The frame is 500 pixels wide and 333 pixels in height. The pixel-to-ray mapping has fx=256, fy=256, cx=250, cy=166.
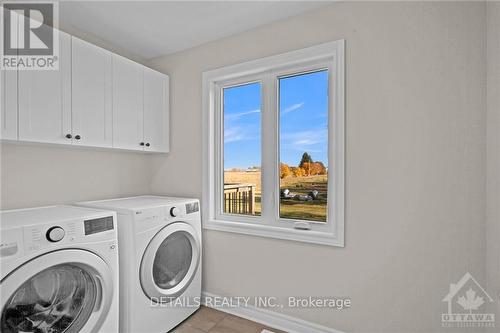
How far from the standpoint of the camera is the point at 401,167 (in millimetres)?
1602

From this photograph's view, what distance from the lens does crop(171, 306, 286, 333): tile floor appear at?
1972mm

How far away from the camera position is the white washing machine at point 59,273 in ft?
3.87

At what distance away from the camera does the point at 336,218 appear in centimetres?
179

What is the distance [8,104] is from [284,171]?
6.02 feet

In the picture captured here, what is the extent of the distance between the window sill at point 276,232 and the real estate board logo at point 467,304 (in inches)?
25.6

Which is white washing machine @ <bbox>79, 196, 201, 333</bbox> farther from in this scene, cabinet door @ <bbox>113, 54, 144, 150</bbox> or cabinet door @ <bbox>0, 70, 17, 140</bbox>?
cabinet door @ <bbox>0, 70, 17, 140</bbox>

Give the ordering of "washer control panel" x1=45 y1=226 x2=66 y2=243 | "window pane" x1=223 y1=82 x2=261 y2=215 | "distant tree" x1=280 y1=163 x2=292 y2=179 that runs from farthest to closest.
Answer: "window pane" x1=223 y1=82 x2=261 y2=215, "distant tree" x1=280 y1=163 x2=292 y2=179, "washer control panel" x1=45 y1=226 x2=66 y2=243

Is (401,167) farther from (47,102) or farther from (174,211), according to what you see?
(47,102)

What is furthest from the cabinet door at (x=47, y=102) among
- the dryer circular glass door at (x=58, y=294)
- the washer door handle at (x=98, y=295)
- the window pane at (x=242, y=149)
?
the window pane at (x=242, y=149)

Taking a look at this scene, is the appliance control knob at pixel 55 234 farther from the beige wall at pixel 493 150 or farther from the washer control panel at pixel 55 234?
the beige wall at pixel 493 150

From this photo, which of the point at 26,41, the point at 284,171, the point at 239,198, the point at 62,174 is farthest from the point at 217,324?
the point at 26,41

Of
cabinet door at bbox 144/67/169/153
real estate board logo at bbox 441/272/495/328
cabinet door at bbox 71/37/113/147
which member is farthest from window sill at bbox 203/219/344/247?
cabinet door at bbox 71/37/113/147

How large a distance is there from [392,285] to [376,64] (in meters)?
1.43

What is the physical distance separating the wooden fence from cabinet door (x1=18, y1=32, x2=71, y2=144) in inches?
51.5
